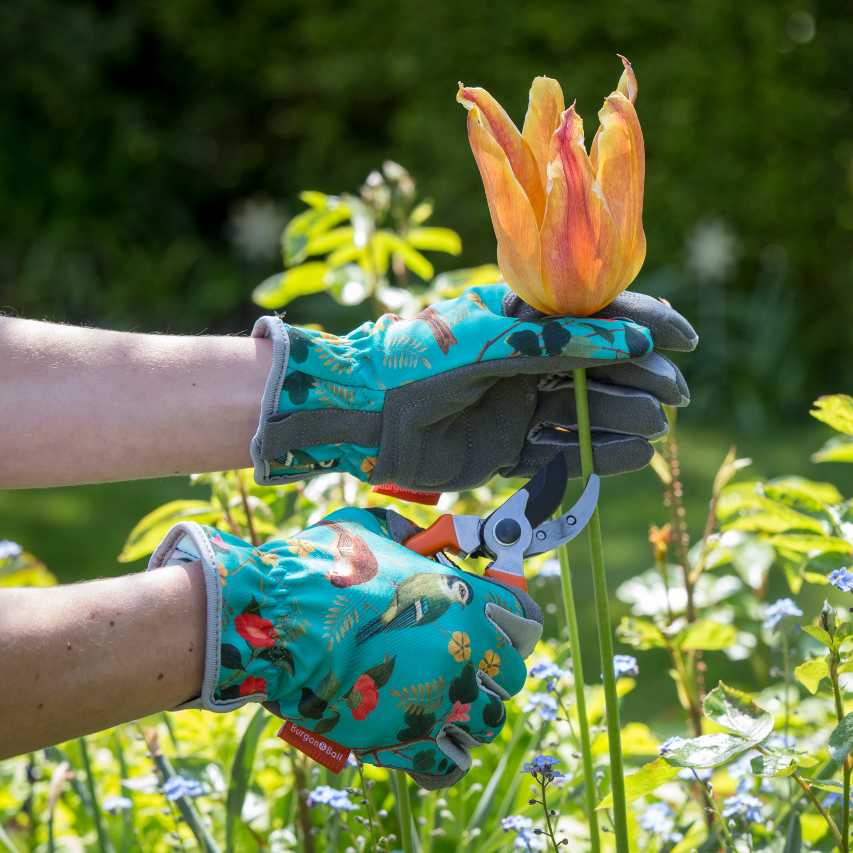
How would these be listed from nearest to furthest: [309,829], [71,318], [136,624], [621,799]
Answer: [136,624] < [621,799] < [309,829] < [71,318]

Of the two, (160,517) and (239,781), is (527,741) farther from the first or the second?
(160,517)

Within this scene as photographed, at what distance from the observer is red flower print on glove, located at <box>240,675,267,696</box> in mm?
1164

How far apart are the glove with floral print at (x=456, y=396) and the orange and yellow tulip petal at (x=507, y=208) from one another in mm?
107

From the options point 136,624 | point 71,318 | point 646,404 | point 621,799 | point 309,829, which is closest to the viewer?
point 136,624

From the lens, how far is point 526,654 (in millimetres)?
1312

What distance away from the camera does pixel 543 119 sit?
125 centimetres

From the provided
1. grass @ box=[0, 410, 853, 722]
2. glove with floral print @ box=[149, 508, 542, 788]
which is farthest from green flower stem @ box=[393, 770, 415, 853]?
grass @ box=[0, 410, 853, 722]

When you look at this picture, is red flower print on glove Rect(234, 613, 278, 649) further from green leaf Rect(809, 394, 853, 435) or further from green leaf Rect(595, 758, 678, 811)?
green leaf Rect(809, 394, 853, 435)

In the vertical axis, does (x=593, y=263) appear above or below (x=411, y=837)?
above

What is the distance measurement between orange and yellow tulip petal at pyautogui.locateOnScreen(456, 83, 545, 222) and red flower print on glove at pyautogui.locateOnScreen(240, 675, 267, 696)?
1.84ft

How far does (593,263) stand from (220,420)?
50 centimetres

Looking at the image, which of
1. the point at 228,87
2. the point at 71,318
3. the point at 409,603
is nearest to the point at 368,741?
the point at 409,603

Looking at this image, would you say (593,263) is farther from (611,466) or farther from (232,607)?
(232,607)

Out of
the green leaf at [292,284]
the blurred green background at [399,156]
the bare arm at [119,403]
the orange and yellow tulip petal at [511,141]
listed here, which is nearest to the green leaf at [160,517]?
the bare arm at [119,403]
